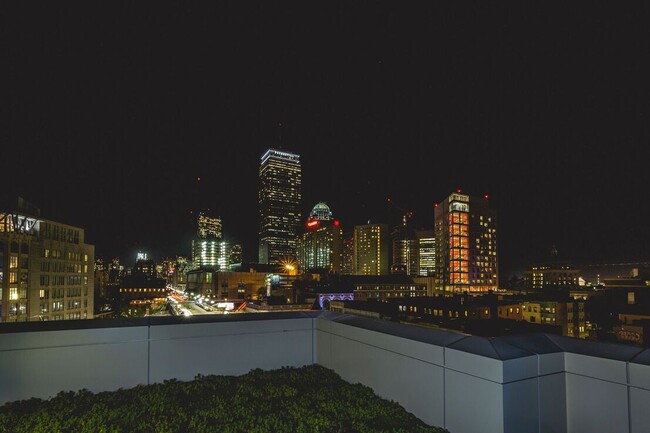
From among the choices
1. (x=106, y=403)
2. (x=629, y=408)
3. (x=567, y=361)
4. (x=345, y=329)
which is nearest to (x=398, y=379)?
(x=345, y=329)

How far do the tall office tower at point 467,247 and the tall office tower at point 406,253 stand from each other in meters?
71.2

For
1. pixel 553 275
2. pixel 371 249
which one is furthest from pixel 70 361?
pixel 371 249

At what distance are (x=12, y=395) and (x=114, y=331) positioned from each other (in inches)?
56.3

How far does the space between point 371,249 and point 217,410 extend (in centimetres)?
18945

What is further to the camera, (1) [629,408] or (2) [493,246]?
(2) [493,246]

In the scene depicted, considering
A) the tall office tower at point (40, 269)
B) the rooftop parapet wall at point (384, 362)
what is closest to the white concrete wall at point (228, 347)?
the rooftop parapet wall at point (384, 362)

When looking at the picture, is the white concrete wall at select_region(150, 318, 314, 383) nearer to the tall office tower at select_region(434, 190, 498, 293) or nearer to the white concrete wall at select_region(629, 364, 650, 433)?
the white concrete wall at select_region(629, 364, 650, 433)

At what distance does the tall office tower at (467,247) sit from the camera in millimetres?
114188

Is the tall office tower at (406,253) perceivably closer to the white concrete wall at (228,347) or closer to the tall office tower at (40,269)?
the tall office tower at (40,269)

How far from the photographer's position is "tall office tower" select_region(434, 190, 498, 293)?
375 ft

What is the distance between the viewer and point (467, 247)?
115m

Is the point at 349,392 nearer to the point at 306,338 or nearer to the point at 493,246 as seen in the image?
the point at 306,338

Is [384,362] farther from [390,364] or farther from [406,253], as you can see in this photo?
[406,253]

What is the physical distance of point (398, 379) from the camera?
5418 millimetres
